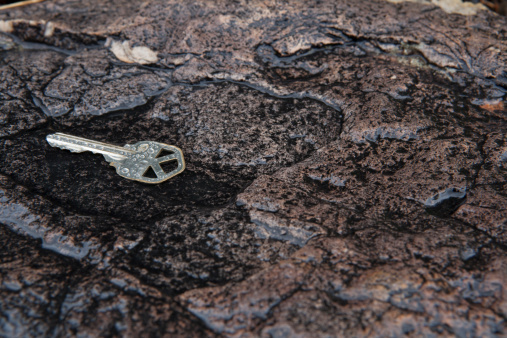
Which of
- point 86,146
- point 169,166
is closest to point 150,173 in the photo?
point 169,166

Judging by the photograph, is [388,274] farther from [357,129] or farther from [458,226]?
[357,129]

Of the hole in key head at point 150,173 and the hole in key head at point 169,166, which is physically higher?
the hole in key head at point 169,166

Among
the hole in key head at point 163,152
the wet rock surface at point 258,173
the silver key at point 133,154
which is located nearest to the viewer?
the wet rock surface at point 258,173

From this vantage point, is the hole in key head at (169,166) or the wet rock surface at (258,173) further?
A: the hole in key head at (169,166)

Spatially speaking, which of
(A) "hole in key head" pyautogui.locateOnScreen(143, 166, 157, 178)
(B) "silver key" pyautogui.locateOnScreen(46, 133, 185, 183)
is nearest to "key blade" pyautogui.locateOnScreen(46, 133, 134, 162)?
(B) "silver key" pyautogui.locateOnScreen(46, 133, 185, 183)

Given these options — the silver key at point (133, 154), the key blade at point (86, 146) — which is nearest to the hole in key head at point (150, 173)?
the silver key at point (133, 154)

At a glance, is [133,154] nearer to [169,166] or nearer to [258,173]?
[169,166]

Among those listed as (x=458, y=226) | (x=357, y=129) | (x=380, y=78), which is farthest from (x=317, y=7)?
(x=458, y=226)

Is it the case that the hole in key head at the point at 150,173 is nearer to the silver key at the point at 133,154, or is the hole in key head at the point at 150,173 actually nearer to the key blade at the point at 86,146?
the silver key at the point at 133,154
